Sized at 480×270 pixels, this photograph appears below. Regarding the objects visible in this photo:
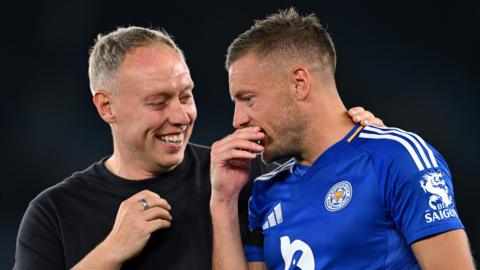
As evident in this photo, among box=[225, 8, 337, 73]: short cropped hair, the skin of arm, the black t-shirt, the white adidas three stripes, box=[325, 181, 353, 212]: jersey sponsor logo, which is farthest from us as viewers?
the black t-shirt

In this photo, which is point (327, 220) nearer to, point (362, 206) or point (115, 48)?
point (362, 206)

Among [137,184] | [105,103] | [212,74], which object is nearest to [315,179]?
[137,184]

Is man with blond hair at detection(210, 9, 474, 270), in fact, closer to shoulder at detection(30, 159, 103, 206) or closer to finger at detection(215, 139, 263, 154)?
finger at detection(215, 139, 263, 154)

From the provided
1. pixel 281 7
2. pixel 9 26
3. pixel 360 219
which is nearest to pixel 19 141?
pixel 9 26

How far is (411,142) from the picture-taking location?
1.95 metres

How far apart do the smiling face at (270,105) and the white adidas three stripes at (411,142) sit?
24cm

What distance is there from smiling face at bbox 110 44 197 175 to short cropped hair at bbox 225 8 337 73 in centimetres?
28

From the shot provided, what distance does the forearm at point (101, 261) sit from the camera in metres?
2.22

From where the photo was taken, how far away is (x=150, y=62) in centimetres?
248

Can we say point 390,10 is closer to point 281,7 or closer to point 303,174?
point 281,7

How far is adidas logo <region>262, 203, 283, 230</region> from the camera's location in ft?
7.31

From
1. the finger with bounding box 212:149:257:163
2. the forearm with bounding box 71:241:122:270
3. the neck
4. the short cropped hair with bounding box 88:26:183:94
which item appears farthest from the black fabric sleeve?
the neck

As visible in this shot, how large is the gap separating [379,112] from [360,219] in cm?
347

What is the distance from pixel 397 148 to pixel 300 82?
0.43 m
